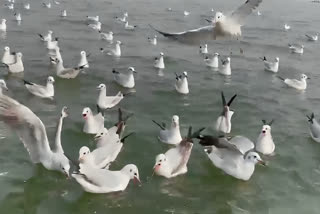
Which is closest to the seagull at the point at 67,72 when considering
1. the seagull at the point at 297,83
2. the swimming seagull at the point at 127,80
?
the swimming seagull at the point at 127,80

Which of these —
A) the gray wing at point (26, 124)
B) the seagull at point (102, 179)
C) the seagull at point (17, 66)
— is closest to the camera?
the gray wing at point (26, 124)

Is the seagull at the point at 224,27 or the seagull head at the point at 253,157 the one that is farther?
the seagull at the point at 224,27

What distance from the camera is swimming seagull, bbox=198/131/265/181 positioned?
29.4ft

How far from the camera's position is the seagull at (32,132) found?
306 inches

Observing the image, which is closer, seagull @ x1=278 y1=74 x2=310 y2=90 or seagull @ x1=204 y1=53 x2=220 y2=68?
seagull @ x1=278 y1=74 x2=310 y2=90

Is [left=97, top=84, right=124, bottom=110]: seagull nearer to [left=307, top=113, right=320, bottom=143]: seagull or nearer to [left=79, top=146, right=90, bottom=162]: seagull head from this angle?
[left=79, top=146, right=90, bottom=162]: seagull head

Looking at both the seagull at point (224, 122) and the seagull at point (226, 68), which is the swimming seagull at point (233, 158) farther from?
the seagull at point (226, 68)

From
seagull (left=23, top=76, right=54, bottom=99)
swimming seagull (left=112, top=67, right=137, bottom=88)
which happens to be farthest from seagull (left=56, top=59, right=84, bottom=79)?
seagull (left=23, top=76, right=54, bottom=99)

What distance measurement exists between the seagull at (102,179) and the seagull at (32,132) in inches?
25.5

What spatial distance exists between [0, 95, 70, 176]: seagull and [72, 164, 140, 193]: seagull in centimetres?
65

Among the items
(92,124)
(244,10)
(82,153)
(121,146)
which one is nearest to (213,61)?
(244,10)

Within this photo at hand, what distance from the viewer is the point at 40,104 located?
509 inches

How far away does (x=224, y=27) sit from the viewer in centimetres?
1030

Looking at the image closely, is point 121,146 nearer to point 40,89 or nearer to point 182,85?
point 40,89
